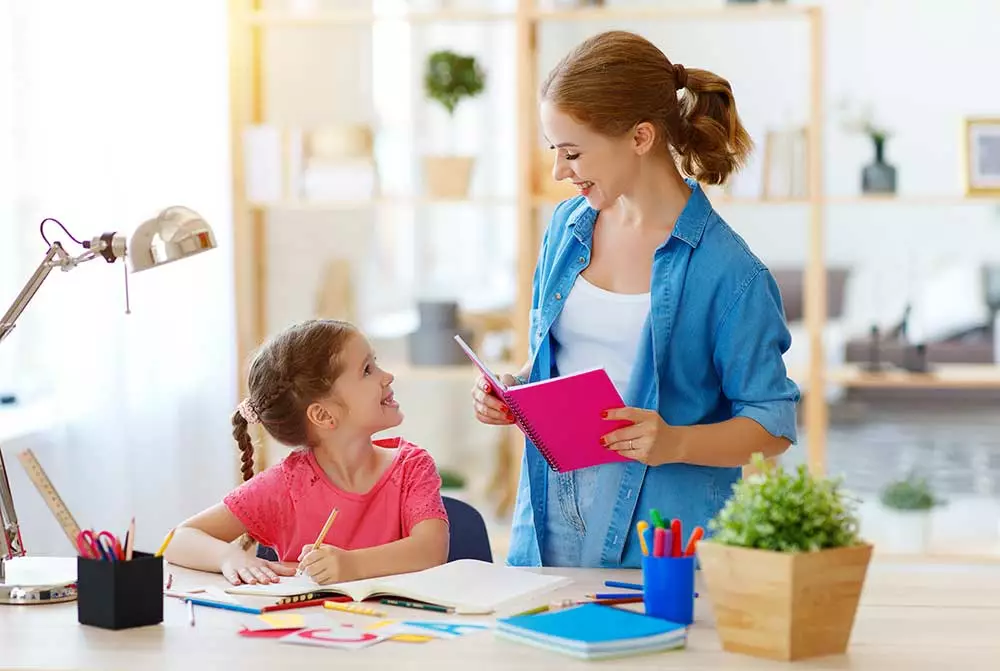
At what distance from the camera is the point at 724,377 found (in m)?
2.01

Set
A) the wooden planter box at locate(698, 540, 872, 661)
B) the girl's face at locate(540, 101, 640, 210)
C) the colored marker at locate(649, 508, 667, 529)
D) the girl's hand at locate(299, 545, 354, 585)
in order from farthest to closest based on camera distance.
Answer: the girl's face at locate(540, 101, 640, 210), the girl's hand at locate(299, 545, 354, 585), the colored marker at locate(649, 508, 667, 529), the wooden planter box at locate(698, 540, 872, 661)

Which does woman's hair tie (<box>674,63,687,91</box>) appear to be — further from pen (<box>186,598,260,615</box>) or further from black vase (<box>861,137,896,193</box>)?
black vase (<box>861,137,896,193</box>)

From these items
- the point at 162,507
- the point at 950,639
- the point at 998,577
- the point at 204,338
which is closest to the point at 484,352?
the point at 204,338

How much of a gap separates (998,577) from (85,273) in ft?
7.66

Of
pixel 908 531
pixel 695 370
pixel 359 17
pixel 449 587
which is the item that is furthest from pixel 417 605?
pixel 908 531

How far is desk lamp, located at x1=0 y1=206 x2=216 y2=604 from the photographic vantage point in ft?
5.68

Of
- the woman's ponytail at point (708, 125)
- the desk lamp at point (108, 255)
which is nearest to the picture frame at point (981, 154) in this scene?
the woman's ponytail at point (708, 125)

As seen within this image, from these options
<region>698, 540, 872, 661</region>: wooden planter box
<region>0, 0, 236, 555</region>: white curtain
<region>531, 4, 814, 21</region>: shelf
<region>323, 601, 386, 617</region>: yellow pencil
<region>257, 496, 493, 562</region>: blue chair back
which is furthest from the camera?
<region>531, 4, 814, 21</region>: shelf

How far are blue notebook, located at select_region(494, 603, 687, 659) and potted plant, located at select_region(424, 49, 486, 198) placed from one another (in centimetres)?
281

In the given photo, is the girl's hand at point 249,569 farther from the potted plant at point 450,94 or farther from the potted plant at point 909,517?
the potted plant at point 909,517

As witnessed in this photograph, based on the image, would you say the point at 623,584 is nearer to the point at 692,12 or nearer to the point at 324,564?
the point at 324,564

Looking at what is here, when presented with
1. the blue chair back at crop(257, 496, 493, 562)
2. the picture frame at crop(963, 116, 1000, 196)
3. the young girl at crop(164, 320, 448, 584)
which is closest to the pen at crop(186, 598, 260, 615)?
the young girl at crop(164, 320, 448, 584)

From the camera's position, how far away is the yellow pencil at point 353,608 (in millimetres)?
1680

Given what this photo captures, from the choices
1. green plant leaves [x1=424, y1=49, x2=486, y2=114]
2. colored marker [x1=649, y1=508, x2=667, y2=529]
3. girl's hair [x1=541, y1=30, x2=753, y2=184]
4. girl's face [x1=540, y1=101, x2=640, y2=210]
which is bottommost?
colored marker [x1=649, y1=508, x2=667, y2=529]
